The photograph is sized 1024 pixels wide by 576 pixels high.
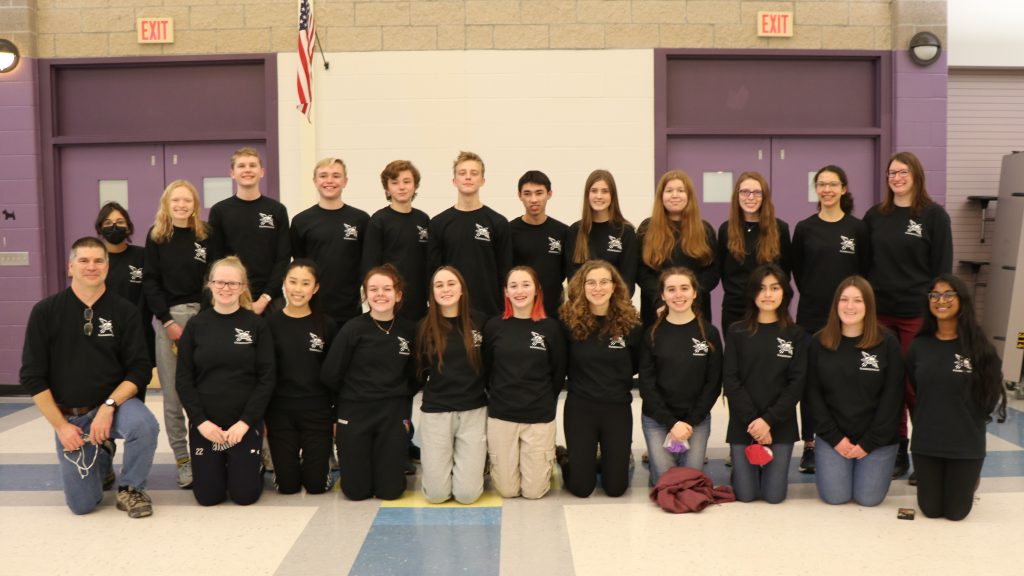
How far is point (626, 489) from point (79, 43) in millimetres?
5804

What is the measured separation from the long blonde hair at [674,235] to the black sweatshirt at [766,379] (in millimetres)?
564

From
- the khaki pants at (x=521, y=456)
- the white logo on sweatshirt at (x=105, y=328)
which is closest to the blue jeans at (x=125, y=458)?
the white logo on sweatshirt at (x=105, y=328)

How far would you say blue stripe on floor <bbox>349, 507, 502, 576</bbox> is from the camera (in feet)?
10.6

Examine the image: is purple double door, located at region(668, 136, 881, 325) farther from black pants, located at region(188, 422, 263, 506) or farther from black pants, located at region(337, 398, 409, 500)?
black pants, located at region(188, 422, 263, 506)

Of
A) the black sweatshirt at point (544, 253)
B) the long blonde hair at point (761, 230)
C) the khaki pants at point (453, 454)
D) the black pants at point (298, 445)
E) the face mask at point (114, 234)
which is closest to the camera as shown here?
the khaki pants at point (453, 454)

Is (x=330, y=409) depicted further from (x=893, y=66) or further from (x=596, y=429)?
(x=893, y=66)

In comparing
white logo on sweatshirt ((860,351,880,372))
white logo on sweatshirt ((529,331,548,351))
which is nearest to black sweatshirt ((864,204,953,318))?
white logo on sweatshirt ((860,351,880,372))

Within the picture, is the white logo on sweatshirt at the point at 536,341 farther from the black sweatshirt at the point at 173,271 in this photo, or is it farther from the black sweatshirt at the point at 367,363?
the black sweatshirt at the point at 173,271

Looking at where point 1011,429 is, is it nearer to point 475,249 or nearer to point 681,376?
point 681,376

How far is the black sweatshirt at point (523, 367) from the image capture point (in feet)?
13.5

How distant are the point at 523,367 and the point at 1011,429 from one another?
3.51 m

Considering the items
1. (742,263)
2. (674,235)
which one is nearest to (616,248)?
(674,235)

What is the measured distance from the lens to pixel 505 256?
15.5 ft

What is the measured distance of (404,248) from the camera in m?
4.65
